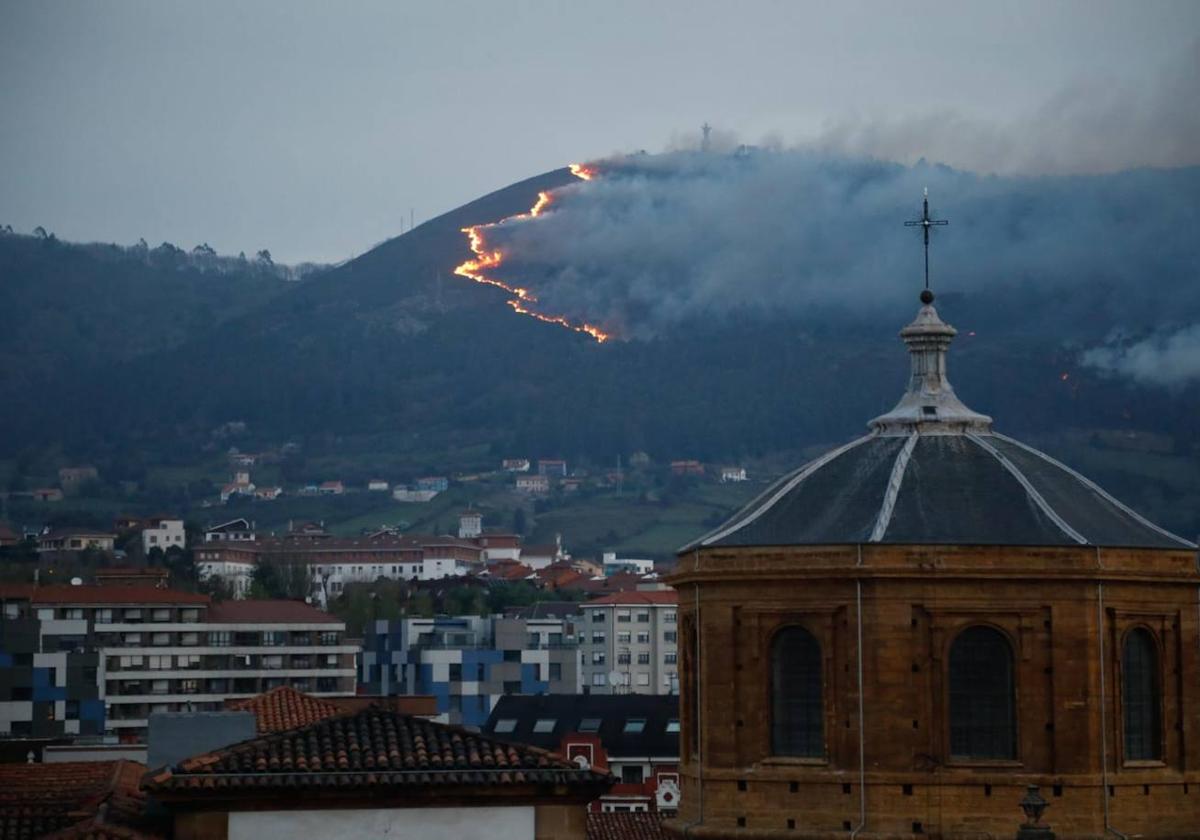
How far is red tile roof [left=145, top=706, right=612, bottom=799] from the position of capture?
37.4 metres

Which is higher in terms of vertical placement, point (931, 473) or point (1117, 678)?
point (931, 473)

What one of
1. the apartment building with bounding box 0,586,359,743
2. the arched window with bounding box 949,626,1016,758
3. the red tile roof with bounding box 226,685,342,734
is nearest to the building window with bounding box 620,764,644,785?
the apartment building with bounding box 0,586,359,743

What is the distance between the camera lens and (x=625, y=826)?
231 ft

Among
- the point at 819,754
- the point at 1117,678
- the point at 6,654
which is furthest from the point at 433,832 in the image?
the point at 6,654

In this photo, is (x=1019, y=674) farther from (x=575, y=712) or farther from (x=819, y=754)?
(x=575, y=712)

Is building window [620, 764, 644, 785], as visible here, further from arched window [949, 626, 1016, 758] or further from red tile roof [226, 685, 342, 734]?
arched window [949, 626, 1016, 758]

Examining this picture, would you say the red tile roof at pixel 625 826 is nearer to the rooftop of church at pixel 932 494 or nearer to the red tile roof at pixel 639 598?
the rooftop of church at pixel 932 494

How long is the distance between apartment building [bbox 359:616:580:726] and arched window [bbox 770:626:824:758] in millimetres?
118334

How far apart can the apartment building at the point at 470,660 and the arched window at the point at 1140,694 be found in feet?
389

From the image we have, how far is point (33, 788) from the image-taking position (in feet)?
165

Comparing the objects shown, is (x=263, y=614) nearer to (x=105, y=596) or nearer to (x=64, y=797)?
(x=105, y=596)

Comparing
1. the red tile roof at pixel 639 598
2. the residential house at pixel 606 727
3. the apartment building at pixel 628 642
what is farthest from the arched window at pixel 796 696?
the red tile roof at pixel 639 598

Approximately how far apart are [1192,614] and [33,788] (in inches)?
739

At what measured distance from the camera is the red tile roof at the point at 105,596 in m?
161
